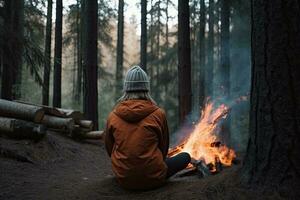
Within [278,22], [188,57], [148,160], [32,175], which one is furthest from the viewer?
[188,57]

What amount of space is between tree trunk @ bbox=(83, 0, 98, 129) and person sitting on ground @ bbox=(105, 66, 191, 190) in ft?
26.9

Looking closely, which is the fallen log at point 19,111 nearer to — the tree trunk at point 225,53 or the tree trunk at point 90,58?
the tree trunk at point 90,58

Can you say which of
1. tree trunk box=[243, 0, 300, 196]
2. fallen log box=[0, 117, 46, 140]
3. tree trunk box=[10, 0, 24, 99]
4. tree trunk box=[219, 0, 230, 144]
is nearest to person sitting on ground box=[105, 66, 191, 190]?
tree trunk box=[243, 0, 300, 196]

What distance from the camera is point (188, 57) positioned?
12734mm

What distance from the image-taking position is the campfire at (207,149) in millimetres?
6293

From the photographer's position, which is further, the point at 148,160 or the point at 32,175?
the point at 32,175

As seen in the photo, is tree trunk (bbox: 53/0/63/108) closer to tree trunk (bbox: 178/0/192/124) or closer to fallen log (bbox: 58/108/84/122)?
fallen log (bbox: 58/108/84/122)

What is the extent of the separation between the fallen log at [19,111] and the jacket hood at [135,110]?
499 cm

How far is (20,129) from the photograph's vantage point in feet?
29.7

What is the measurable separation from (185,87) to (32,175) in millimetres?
6641

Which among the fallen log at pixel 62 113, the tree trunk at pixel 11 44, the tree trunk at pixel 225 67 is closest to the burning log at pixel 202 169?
the fallen log at pixel 62 113

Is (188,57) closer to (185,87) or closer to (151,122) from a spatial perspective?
(185,87)

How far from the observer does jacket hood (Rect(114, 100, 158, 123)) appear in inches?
209

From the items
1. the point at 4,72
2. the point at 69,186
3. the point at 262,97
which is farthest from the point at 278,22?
the point at 4,72
